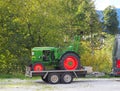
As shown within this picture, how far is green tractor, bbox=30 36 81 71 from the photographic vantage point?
18.6 metres

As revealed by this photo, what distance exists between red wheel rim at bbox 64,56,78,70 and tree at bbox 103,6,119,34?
33.7 m

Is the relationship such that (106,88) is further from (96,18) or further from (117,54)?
(96,18)

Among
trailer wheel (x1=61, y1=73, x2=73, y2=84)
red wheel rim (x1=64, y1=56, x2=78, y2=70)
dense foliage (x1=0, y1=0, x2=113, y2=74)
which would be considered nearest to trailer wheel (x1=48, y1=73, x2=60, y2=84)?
trailer wheel (x1=61, y1=73, x2=73, y2=84)

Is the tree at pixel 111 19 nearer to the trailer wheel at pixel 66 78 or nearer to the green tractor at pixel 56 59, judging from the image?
the green tractor at pixel 56 59

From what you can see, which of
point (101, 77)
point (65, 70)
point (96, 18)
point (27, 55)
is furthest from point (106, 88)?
point (96, 18)

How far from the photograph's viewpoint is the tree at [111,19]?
5215 centimetres

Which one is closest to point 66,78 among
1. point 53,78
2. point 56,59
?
point 53,78

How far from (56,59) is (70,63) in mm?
742

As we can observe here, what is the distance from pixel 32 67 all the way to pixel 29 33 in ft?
23.6

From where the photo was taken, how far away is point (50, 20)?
85.4 ft

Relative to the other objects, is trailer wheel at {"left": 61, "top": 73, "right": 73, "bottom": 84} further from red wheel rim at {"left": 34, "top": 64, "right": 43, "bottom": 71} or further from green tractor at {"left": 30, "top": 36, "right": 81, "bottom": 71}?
red wheel rim at {"left": 34, "top": 64, "right": 43, "bottom": 71}

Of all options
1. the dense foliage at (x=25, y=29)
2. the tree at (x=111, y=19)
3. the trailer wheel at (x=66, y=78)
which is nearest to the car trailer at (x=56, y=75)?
the trailer wheel at (x=66, y=78)

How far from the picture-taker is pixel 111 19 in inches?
2056

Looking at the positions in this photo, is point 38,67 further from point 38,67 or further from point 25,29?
point 25,29
